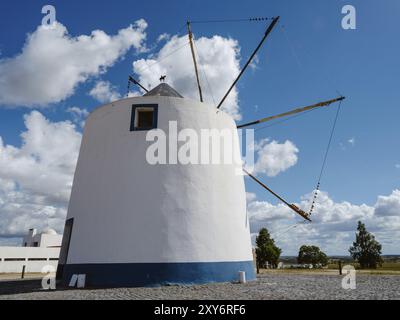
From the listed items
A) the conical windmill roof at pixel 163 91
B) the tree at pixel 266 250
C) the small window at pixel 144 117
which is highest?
the conical windmill roof at pixel 163 91

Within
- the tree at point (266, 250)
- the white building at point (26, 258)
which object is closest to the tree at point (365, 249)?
the tree at point (266, 250)

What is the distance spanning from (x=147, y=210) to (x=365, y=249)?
50669 mm

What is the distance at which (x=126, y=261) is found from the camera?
13.1m

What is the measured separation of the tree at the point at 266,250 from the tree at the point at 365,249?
13.0 meters

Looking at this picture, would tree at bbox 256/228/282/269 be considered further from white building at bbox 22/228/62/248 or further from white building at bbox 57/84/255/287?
white building at bbox 57/84/255/287

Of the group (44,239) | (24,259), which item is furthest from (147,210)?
(44,239)

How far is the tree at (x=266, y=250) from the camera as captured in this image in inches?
1987

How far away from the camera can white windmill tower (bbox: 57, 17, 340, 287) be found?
1320cm

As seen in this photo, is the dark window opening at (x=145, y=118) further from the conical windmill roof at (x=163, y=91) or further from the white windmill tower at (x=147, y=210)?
the conical windmill roof at (x=163, y=91)

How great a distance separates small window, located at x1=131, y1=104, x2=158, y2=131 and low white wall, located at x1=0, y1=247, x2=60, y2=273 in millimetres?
30348

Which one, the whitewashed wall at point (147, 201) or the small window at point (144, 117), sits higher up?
the small window at point (144, 117)

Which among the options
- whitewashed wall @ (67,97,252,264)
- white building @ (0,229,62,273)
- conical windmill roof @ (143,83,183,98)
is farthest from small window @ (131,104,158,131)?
white building @ (0,229,62,273)

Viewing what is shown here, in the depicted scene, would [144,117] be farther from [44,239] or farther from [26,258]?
[44,239]
